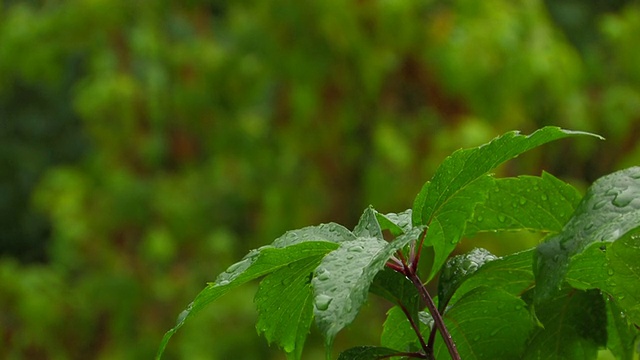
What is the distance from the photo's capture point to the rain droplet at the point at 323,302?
45cm

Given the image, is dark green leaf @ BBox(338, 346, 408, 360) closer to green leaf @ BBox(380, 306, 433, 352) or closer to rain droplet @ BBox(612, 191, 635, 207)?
green leaf @ BBox(380, 306, 433, 352)

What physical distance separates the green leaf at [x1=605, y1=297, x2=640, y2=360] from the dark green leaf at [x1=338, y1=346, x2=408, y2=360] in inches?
4.8

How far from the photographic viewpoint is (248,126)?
12.9 feet

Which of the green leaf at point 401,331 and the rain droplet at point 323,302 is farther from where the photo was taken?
the green leaf at point 401,331

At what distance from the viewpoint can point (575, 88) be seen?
12.2ft

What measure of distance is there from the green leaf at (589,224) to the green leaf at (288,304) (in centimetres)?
11

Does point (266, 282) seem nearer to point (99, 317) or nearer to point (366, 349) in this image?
point (366, 349)

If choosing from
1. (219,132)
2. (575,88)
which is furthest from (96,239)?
(575,88)

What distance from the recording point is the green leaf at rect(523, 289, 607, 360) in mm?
550

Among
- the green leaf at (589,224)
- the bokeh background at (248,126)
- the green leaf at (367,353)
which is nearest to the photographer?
the green leaf at (589,224)

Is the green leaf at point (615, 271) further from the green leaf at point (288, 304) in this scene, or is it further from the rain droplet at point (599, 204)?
the green leaf at point (288, 304)

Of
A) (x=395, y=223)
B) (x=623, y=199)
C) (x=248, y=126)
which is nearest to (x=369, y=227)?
(x=395, y=223)

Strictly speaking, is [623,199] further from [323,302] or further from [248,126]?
[248,126]

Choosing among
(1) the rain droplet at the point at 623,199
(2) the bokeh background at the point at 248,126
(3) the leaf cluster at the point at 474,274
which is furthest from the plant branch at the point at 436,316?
(2) the bokeh background at the point at 248,126
